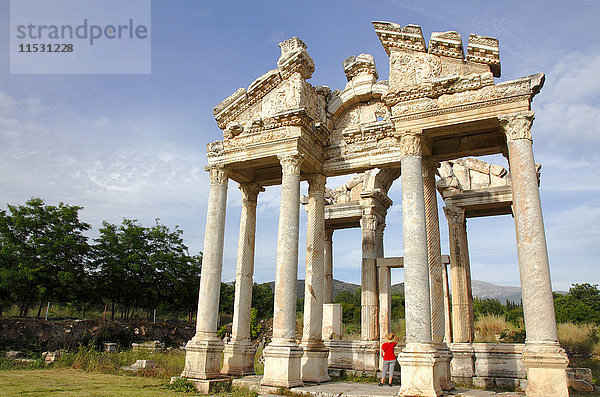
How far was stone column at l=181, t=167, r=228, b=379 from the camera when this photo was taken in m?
13.6

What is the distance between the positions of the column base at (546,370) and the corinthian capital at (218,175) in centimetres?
A: 1081

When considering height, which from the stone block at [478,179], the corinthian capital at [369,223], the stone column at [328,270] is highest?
the stone block at [478,179]

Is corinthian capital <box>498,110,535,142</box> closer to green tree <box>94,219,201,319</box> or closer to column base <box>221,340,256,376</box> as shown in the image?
column base <box>221,340,256,376</box>

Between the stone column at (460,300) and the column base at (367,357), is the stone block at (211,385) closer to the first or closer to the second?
the column base at (367,357)

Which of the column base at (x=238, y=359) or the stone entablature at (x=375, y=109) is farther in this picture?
the column base at (x=238, y=359)

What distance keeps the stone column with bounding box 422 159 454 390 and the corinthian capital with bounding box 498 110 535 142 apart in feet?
10.5

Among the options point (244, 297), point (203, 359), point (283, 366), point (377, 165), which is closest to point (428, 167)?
point (377, 165)

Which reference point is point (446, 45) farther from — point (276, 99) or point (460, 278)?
point (460, 278)

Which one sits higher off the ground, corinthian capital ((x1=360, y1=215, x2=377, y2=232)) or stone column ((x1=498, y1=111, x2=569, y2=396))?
corinthian capital ((x1=360, y1=215, x2=377, y2=232))

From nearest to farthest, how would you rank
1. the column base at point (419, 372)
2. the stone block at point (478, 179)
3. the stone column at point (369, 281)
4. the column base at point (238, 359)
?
the column base at point (419, 372)
the column base at point (238, 359)
the stone column at point (369, 281)
the stone block at point (478, 179)

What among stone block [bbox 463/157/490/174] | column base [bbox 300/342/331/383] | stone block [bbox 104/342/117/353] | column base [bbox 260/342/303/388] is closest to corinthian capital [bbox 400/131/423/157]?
column base [bbox 260/342/303/388]

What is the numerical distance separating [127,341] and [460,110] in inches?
959

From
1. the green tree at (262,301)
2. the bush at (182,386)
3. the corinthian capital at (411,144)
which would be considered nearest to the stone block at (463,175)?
the corinthian capital at (411,144)

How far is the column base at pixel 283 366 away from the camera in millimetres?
12055
